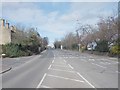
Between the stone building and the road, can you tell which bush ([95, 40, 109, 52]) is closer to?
the stone building

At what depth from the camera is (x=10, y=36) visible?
7362 centimetres

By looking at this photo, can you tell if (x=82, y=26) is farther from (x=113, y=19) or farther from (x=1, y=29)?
(x=113, y=19)

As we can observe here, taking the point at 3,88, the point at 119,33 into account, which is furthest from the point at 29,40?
the point at 3,88

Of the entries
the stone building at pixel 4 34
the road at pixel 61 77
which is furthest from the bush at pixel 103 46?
the road at pixel 61 77

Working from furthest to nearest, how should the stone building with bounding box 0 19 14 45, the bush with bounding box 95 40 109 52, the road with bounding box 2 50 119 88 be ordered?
the stone building with bounding box 0 19 14 45 < the bush with bounding box 95 40 109 52 < the road with bounding box 2 50 119 88

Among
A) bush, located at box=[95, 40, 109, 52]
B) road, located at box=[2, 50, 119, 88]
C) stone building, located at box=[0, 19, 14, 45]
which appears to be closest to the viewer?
road, located at box=[2, 50, 119, 88]

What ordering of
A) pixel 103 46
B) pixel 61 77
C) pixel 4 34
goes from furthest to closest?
pixel 4 34 → pixel 103 46 → pixel 61 77

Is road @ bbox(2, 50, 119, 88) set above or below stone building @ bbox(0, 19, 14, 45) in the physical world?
below

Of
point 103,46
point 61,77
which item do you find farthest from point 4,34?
point 61,77

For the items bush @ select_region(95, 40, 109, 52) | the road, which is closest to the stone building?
bush @ select_region(95, 40, 109, 52)

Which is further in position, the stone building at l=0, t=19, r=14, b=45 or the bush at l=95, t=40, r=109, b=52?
the stone building at l=0, t=19, r=14, b=45

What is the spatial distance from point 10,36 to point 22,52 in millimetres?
13522

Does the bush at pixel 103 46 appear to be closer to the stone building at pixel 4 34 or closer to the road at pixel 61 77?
the stone building at pixel 4 34

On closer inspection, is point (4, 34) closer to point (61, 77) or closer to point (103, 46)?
point (103, 46)
